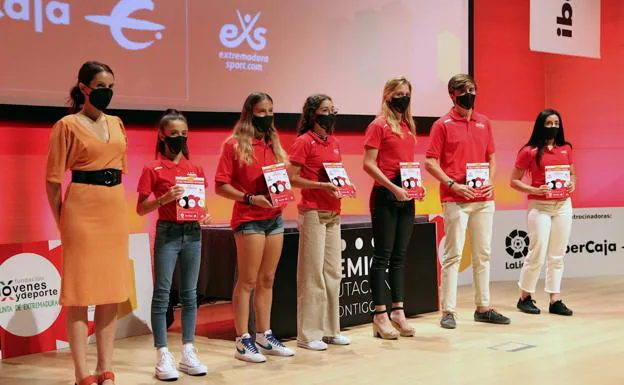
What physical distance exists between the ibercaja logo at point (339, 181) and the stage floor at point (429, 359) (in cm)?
99

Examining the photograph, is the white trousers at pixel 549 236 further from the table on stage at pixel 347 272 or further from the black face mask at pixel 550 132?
the table on stage at pixel 347 272

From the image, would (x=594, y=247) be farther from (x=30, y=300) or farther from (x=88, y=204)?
(x=88, y=204)

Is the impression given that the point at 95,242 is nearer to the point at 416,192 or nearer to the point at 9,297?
the point at 9,297

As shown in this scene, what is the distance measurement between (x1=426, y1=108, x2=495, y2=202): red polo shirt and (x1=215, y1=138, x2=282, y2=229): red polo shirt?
1424 millimetres

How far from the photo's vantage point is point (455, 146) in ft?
17.7

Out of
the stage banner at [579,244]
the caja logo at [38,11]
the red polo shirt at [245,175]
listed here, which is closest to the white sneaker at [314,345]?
the red polo shirt at [245,175]

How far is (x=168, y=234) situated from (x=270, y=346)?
1.01 m

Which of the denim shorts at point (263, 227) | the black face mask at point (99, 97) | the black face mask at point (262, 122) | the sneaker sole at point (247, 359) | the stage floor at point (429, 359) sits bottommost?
the stage floor at point (429, 359)

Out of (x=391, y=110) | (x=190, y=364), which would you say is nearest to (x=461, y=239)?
(x=391, y=110)

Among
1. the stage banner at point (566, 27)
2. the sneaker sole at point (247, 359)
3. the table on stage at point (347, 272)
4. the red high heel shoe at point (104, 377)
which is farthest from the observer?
the stage banner at point (566, 27)

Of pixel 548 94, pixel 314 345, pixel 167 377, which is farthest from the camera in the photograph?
pixel 548 94

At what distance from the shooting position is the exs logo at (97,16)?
5.32 m

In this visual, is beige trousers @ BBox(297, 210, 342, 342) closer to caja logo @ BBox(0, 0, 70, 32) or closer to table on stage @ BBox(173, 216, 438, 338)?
table on stage @ BBox(173, 216, 438, 338)

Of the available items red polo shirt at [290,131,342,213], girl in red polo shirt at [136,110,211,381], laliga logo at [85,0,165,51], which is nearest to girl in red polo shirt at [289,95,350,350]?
red polo shirt at [290,131,342,213]
